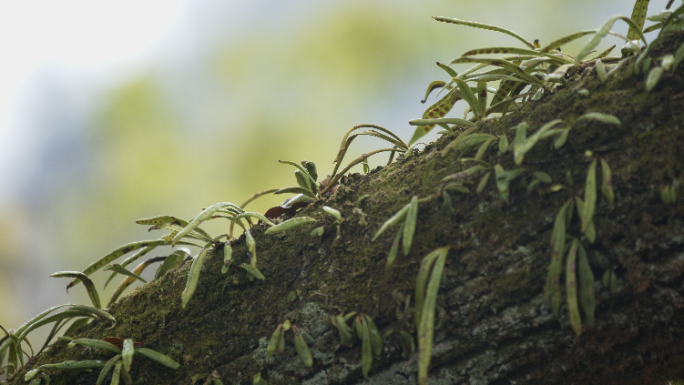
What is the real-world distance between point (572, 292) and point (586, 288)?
0.04 meters

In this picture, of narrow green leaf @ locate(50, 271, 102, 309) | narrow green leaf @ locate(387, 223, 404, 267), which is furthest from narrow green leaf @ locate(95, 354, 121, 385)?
narrow green leaf @ locate(387, 223, 404, 267)

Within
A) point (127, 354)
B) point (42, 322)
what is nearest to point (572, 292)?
point (127, 354)

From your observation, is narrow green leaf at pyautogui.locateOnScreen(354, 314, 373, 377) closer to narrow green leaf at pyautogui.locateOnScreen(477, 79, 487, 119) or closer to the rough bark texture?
the rough bark texture

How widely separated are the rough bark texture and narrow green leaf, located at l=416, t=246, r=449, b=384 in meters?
0.03

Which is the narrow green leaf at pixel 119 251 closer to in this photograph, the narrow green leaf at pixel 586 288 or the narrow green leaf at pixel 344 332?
the narrow green leaf at pixel 344 332

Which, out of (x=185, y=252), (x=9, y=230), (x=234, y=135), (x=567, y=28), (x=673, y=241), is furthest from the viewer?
(x=9, y=230)

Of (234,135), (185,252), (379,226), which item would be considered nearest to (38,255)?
(234,135)

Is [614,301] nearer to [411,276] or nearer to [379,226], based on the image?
[411,276]

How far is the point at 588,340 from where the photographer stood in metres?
0.68

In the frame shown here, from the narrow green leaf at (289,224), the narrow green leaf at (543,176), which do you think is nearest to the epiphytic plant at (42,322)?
the narrow green leaf at (289,224)

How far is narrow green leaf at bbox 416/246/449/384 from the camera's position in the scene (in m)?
0.62

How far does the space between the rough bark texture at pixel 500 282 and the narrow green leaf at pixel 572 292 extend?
47 millimetres

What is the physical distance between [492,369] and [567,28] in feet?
12.2

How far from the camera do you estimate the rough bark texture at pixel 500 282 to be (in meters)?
0.66
